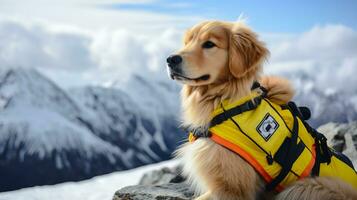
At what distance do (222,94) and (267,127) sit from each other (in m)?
0.84

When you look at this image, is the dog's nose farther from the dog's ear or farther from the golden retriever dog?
the dog's ear

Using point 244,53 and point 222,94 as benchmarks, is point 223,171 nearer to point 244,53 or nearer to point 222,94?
point 222,94

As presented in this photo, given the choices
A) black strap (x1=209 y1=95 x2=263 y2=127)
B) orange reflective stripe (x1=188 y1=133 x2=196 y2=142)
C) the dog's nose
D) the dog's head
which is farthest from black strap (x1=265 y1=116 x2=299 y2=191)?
the dog's nose

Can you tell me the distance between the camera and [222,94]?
7746 millimetres

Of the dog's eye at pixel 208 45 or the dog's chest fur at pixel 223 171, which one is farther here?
the dog's eye at pixel 208 45

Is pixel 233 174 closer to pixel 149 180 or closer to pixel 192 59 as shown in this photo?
pixel 192 59

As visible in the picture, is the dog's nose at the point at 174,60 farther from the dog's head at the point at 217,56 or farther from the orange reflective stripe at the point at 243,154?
the orange reflective stripe at the point at 243,154

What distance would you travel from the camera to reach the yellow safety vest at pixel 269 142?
7.37 meters

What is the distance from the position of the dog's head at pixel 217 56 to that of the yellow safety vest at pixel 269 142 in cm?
44

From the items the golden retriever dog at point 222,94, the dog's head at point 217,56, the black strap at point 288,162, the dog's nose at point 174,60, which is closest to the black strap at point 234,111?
the golden retriever dog at point 222,94

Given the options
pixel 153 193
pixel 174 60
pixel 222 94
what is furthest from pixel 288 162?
pixel 153 193

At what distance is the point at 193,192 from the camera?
916cm

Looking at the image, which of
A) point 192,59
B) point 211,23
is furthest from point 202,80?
point 211,23

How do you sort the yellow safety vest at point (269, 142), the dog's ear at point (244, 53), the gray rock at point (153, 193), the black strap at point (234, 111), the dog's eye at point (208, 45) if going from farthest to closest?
the gray rock at point (153, 193) → the dog's eye at point (208, 45) → the dog's ear at point (244, 53) → the black strap at point (234, 111) → the yellow safety vest at point (269, 142)
